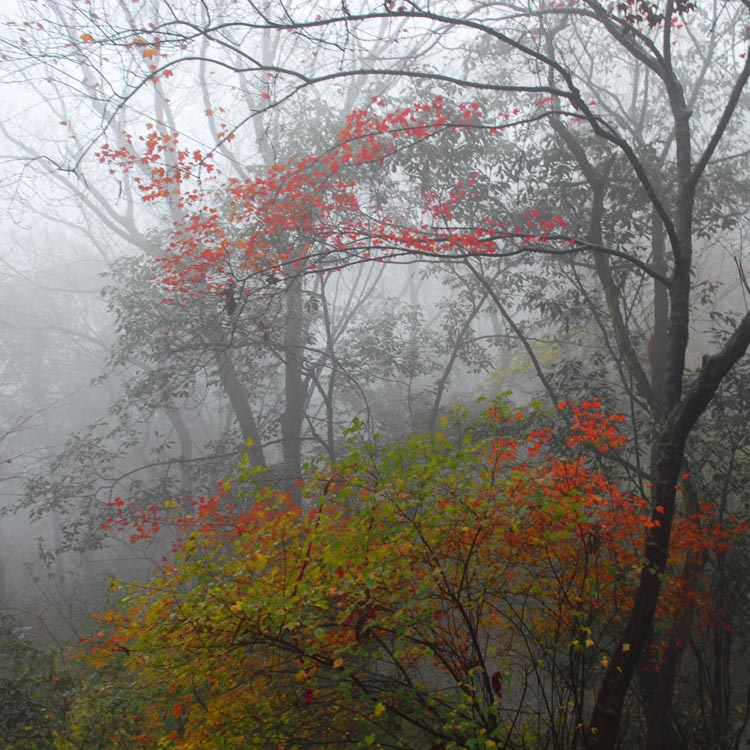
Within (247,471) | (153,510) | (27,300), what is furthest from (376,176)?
(27,300)

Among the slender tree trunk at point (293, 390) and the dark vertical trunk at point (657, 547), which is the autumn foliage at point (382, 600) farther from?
the slender tree trunk at point (293, 390)

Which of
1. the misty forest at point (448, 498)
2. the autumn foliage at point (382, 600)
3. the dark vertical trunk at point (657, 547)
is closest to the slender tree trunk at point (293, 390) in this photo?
the misty forest at point (448, 498)

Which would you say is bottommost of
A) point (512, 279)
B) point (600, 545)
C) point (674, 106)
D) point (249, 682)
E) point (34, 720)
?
Result: point (34, 720)

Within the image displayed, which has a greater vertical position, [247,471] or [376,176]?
[376,176]

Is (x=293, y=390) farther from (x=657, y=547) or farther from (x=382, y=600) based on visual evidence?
(x=657, y=547)

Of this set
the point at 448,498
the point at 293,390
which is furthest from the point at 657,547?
the point at 293,390

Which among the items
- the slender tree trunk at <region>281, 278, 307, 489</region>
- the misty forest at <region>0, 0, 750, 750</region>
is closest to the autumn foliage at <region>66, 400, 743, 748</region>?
the misty forest at <region>0, 0, 750, 750</region>

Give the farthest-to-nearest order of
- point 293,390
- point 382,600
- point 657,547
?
point 293,390, point 657,547, point 382,600

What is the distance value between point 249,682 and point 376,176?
22.3 feet

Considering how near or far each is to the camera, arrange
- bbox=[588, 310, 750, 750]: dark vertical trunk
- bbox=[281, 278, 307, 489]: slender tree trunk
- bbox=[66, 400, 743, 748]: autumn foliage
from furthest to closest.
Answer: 1. bbox=[281, 278, 307, 489]: slender tree trunk
2. bbox=[588, 310, 750, 750]: dark vertical trunk
3. bbox=[66, 400, 743, 748]: autumn foliage

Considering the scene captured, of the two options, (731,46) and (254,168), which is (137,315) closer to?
(254,168)

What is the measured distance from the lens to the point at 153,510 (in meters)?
9.63

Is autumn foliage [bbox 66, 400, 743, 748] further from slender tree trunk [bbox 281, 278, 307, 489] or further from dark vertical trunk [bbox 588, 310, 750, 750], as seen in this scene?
slender tree trunk [bbox 281, 278, 307, 489]

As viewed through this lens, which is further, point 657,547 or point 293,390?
point 293,390
